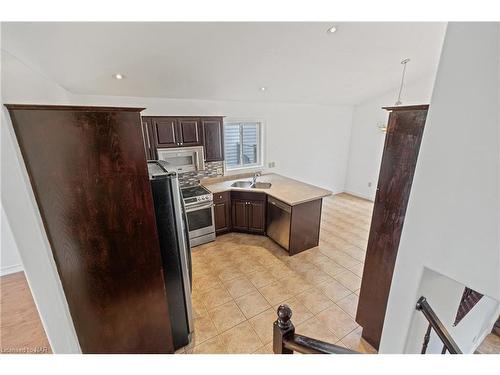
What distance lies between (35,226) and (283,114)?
4358mm

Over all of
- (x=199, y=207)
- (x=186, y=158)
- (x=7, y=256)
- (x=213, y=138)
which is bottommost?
(x=7, y=256)

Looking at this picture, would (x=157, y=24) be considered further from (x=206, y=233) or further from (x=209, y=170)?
(x=206, y=233)

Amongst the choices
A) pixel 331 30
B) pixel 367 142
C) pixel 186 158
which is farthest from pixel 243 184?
pixel 367 142

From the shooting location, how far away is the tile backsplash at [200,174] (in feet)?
12.6

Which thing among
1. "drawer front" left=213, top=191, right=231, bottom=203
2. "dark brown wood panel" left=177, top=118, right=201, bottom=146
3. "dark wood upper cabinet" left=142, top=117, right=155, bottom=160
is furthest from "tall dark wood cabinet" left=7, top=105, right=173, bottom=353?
"dark brown wood panel" left=177, top=118, right=201, bottom=146

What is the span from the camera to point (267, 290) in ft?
8.90

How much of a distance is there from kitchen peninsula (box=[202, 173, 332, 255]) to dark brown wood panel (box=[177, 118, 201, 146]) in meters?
0.80

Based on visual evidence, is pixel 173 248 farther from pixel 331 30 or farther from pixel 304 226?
pixel 331 30

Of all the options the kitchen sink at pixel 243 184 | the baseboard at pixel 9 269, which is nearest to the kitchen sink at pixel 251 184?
the kitchen sink at pixel 243 184

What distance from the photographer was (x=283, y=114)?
15.4 feet

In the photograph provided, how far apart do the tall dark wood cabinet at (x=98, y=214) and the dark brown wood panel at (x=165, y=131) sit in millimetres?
2061

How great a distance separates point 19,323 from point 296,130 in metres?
5.14

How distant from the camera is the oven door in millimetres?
3426

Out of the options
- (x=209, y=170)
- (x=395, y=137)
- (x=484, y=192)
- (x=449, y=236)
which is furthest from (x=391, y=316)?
(x=209, y=170)
